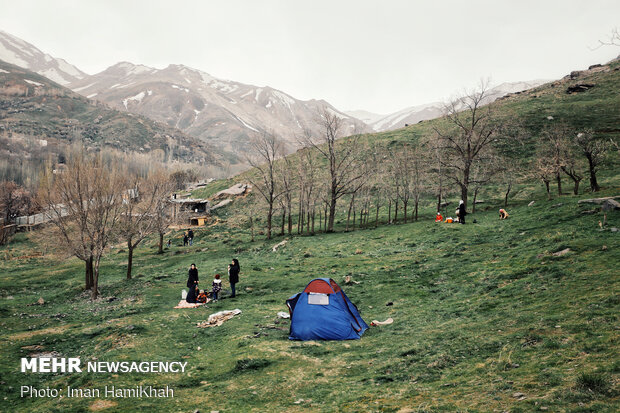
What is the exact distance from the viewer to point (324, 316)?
639 inches

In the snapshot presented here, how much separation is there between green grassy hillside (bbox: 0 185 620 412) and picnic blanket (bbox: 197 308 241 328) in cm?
60

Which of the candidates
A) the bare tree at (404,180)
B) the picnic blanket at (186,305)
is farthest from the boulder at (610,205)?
the picnic blanket at (186,305)

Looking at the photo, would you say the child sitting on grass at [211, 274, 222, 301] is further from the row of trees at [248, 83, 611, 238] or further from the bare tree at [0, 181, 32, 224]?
the bare tree at [0, 181, 32, 224]

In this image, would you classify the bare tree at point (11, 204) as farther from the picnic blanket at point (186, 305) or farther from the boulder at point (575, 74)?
the boulder at point (575, 74)

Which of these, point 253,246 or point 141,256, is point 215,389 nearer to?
point 253,246

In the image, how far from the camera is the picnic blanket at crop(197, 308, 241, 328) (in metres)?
19.3

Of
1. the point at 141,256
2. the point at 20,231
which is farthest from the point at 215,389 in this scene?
the point at 20,231

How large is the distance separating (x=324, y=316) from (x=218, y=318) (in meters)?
7.11

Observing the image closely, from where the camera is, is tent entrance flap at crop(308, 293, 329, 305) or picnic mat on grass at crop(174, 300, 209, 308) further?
picnic mat on grass at crop(174, 300, 209, 308)

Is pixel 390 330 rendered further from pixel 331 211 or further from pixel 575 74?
pixel 575 74

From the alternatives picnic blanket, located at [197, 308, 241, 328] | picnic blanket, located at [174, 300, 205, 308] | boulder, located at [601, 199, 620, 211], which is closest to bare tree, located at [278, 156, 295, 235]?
picnic blanket, located at [174, 300, 205, 308]

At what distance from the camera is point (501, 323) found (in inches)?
516

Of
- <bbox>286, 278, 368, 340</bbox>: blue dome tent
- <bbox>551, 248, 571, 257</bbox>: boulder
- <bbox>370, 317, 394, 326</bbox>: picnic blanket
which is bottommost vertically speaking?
<bbox>370, 317, 394, 326</bbox>: picnic blanket

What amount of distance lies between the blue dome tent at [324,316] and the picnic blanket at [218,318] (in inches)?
188
